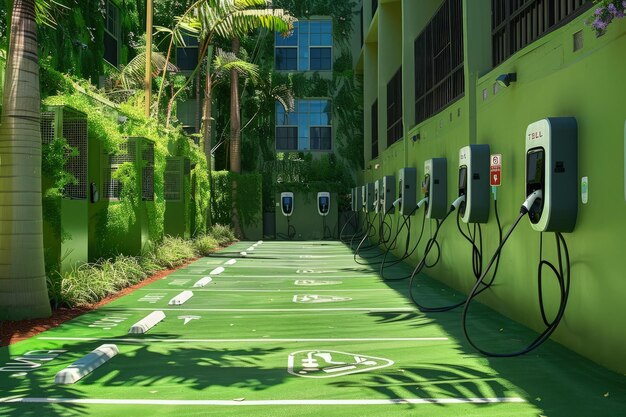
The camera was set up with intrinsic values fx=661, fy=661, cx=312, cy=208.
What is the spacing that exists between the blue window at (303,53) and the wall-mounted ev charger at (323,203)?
6.08 m

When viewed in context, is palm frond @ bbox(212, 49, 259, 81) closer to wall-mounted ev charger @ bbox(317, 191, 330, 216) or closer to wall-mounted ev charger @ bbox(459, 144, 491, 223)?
wall-mounted ev charger @ bbox(317, 191, 330, 216)

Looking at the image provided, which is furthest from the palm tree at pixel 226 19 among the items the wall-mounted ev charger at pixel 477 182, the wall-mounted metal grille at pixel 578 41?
the wall-mounted metal grille at pixel 578 41

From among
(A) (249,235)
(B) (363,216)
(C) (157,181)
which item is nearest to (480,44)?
(C) (157,181)

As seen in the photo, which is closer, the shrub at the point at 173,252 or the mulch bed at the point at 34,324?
the mulch bed at the point at 34,324

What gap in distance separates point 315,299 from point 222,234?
13841 mm

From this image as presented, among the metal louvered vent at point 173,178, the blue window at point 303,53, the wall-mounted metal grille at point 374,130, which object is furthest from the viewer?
the blue window at point 303,53

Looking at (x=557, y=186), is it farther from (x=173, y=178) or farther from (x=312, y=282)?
(x=173, y=178)

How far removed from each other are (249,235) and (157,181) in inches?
479

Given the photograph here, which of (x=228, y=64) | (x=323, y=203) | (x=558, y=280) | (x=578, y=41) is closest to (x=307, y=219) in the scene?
(x=323, y=203)

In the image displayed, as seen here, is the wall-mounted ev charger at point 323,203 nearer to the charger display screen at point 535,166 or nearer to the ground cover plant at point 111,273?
the ground cover plant at point 111,273

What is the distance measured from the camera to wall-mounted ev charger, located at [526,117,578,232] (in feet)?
17.6

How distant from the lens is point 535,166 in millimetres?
5656

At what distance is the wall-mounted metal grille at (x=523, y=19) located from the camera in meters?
6.06

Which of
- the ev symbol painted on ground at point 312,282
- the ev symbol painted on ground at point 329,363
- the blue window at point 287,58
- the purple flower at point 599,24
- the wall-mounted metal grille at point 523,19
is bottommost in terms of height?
the ev symbol painted on ground at point 312,282
